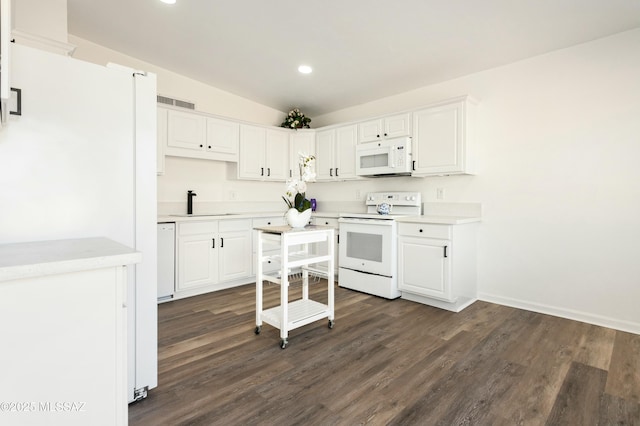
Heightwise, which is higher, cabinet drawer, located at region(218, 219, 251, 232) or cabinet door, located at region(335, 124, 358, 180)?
cabinet door, located at region(335, 124, 358, 180)

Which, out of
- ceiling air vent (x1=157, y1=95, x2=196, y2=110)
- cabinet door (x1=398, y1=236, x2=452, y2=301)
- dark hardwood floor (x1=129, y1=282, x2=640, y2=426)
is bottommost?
dark hardwood floor (x1=129, y1=282, x2=640, y2=426)

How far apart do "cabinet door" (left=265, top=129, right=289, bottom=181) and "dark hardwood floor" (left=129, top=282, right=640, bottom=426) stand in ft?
7.35

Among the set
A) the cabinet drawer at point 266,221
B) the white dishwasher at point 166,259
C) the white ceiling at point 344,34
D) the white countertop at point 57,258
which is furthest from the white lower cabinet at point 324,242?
the white countertop at point 57,258

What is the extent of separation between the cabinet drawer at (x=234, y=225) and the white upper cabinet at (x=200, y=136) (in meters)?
0.85

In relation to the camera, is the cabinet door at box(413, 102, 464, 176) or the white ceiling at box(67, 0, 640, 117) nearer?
the white ceiling at box(67, 0, 640, 117)

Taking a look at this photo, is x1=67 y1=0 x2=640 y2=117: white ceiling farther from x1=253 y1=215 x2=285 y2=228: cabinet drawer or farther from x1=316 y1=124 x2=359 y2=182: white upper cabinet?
x1=253 y1=215 x2=285 y2=228: cabinet drawer

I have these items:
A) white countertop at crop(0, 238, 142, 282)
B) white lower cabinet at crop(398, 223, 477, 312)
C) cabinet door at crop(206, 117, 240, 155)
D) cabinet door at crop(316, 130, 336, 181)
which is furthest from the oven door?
white countertop at crop(0, 238, 142, 282)

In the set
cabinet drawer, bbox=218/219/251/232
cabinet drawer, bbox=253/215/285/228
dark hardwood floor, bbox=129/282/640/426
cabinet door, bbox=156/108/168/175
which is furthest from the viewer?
cabinet drawer, bbox=253/215/285/228

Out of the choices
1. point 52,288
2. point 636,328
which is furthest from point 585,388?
point 52,288

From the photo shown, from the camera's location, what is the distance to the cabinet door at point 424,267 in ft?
10.2

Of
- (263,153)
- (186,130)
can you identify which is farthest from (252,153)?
(186,130)

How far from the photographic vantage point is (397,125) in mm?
3807

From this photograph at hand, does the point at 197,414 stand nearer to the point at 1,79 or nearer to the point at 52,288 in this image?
the point at 52,288

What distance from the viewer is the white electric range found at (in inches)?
138
